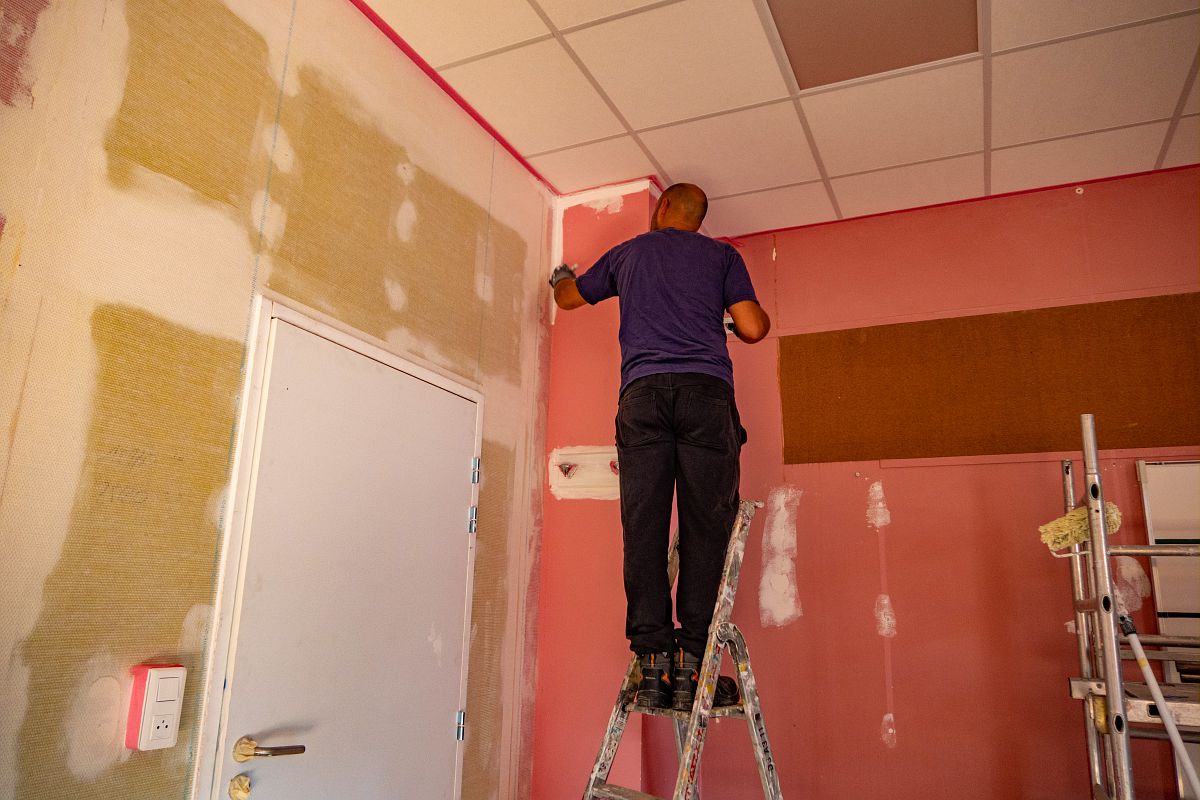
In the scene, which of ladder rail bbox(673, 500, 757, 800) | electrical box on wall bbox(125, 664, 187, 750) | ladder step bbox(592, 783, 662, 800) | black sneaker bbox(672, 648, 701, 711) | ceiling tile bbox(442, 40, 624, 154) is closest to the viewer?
electrical box on wall bbox(125, 664, 187, 750)

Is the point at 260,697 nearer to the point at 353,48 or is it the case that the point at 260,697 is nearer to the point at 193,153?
the point at 193,153

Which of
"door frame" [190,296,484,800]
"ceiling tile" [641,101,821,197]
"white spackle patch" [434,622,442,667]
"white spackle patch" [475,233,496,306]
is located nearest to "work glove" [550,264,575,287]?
"white spackle patch" [475,233,496,306]

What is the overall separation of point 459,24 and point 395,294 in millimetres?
910

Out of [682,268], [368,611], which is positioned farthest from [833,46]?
[368,611]

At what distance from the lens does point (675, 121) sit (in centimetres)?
314

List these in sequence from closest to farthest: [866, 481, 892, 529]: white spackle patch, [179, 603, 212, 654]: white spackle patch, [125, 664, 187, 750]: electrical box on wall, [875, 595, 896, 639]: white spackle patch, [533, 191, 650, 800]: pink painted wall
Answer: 1. [125, 664, 187, 750]: electrical box on wall
2. [179, 603, 212, 654]: white spackle patch
3. [533, 191, 650, 800]: pink painted wall
4. [875, 595, 896, 639]: white spackle patch
5. [866, 481, 892, 529]: white spackle patch

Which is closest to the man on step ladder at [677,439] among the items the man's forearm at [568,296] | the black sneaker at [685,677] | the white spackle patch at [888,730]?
the black sneaker at [685,677]

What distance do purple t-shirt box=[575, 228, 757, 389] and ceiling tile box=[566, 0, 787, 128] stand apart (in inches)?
22.5

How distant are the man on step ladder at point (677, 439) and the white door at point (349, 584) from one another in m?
0.67

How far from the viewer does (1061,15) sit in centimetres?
254

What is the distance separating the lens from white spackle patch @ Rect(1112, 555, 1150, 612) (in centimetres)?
297

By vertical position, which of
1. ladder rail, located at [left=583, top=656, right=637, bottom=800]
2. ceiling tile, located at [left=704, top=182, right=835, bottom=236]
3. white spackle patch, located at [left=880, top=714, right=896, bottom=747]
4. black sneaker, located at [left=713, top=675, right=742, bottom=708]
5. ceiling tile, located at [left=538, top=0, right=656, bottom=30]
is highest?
ceiling tile, located at [left=538, top=0, right=656, bottom=30]

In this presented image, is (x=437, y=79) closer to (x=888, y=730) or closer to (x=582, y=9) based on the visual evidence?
(x=582, y=9)

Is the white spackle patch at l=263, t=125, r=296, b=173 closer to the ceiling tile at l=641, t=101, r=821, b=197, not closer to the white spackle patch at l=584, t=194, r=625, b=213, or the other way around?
the ceiling tile at l=641, t=101, r=821, b=197
